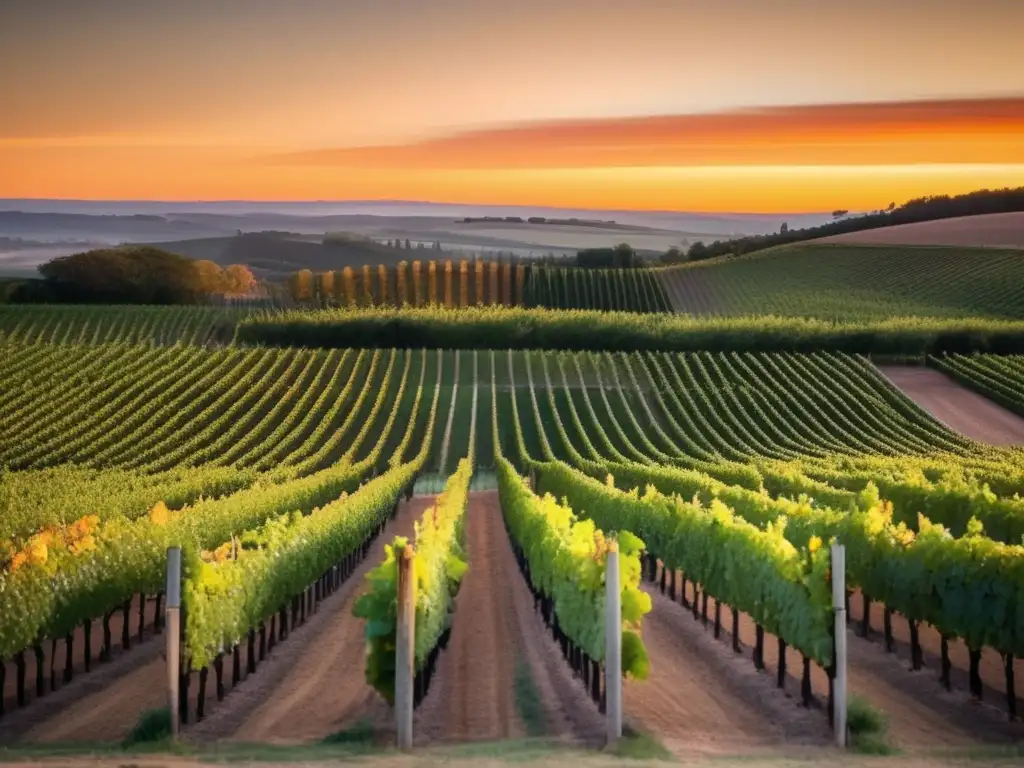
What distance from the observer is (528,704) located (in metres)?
14.6

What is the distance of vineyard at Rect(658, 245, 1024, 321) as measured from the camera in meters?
91.4

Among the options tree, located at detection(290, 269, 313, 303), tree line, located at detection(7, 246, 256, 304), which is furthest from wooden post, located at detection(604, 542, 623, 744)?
tree, located at detection(290, 269, 313, 303)

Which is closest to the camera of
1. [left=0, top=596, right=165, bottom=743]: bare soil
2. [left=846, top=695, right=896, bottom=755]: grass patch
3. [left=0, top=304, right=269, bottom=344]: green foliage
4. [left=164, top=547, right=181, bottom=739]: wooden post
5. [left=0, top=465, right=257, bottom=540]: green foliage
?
[left=846, top=695, right=896, bottom=755]: grass patch

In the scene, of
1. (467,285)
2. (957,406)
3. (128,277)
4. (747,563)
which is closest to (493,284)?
(467,285)

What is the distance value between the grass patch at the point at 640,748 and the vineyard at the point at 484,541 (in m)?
0.50

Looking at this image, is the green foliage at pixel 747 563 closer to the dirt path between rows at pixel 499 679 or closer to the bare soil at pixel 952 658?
Result: the bare soil at pixel 952 658

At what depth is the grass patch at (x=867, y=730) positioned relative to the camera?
12180mm

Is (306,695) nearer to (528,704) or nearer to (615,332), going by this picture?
(528,704)

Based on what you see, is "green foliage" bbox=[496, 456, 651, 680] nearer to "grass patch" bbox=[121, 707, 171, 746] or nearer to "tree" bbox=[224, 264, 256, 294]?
"grass patch" bbox=[121, 707, 171, 746]

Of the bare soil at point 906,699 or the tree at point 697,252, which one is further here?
the tree at point 697,252

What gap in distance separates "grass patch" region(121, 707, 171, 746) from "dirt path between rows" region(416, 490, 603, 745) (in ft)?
7.38

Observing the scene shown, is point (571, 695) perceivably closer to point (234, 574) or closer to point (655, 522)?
point (234, 574)

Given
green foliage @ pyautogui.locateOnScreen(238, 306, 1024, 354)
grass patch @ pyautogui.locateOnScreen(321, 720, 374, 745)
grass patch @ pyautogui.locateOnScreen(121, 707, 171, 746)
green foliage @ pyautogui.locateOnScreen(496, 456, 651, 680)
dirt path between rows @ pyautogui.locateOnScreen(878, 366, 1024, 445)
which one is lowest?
dirt path between rows @ pyautogui.locateOnScreen(878, 366, 1024, 445)

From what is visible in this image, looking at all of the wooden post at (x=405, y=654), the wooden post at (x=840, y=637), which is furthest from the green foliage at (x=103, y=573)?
the wooden post at (x=840, y=637)
